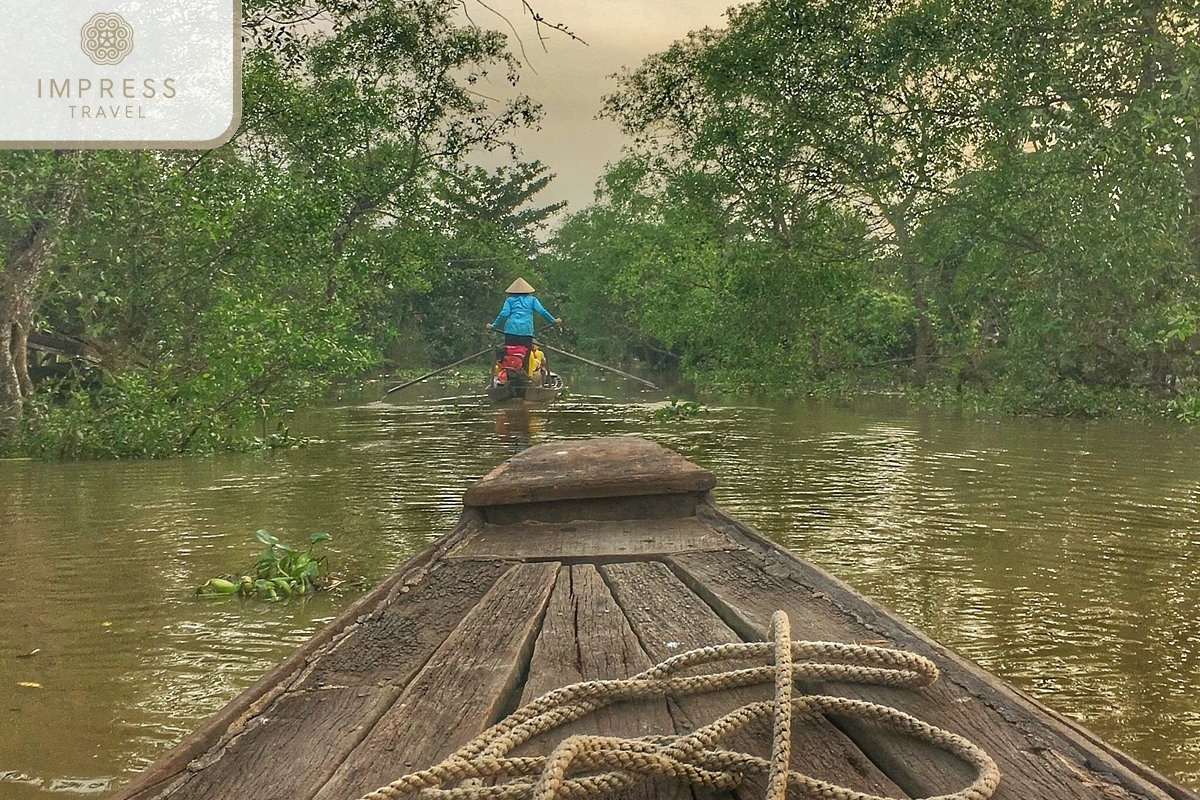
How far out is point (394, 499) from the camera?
31.8 ft

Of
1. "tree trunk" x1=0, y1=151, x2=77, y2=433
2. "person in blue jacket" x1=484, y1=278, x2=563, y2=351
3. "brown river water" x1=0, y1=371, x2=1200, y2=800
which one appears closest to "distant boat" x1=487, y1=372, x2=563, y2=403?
"person in blue jacket" x1=484, y1=278, x2=563, y2=351

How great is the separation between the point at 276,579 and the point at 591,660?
408 centimetres

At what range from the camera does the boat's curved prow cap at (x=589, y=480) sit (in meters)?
5.16

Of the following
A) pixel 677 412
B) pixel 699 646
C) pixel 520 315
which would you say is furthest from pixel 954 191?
pixel 699 646

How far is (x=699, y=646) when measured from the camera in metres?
2.92

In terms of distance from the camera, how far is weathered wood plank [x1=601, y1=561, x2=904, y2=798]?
6.70ft

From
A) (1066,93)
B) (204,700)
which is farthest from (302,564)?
(1066,93)

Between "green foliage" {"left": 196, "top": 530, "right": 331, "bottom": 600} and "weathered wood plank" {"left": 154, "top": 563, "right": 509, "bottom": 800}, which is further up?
"weathered wood plank" {"left": 154, "top": 563, "right": 509, "bottom": 800}

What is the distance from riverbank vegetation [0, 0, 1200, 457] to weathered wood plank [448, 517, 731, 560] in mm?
4824

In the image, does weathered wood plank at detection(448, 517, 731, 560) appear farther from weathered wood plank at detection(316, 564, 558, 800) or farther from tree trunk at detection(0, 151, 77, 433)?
tree trunk at detection(0, 151, 77, 433)

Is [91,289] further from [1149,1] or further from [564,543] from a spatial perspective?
[1149,1]

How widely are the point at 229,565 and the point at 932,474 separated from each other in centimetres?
742

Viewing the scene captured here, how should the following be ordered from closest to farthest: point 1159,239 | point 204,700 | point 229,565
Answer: point 204,700
point 229,565
point 1159,239

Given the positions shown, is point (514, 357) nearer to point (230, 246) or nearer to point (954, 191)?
point (230, 246)
